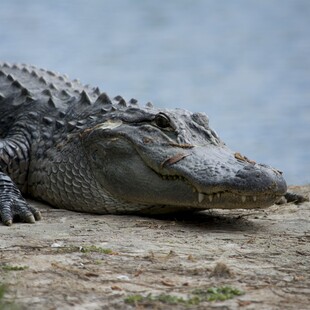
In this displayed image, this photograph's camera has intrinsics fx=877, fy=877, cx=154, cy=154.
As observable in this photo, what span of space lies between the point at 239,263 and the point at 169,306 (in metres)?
0.99

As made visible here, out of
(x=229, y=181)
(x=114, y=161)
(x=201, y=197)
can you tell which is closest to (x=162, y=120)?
(x=114, y=161)

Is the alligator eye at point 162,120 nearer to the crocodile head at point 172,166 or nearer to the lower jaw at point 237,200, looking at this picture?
the crocodile head at point 172,166

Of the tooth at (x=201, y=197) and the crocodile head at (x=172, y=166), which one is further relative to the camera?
the tooth at (x=201, y=197)

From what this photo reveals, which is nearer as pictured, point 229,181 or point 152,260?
point 152,260

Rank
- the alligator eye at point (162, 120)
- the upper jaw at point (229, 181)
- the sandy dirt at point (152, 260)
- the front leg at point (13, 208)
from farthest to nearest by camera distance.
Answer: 1. the alligator eye at point (162, 120)
2. the front leg at point (13, 208)
3. the upper jaw at point (229, 181)
4. the sandy dirt at point (152, 260)

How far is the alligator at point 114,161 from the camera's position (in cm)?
586

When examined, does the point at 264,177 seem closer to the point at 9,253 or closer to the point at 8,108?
the point at 9,253

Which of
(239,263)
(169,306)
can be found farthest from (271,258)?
(169,306)

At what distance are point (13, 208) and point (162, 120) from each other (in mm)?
1255

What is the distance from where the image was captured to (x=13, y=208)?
20.1ft

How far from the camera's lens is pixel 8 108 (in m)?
7.57

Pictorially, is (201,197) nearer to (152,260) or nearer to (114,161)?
(114,161)

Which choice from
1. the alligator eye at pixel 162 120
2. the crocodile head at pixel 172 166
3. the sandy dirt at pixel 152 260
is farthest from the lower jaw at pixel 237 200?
the alligator eye at pixel 162 120

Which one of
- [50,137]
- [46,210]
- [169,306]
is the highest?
[50,137]
